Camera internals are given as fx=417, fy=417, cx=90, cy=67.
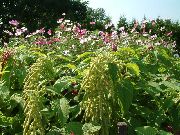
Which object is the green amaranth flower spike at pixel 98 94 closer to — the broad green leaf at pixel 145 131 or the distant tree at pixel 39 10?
the broad green leaf at pixel 145 131

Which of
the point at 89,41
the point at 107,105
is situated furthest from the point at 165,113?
the point at 89,41

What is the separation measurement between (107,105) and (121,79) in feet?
1.24

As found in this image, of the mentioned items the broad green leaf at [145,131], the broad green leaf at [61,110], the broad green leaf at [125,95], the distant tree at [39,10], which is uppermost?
the distant tree at [39,10]

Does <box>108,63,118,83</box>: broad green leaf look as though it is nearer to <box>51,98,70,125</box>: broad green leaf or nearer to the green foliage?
the green foliage

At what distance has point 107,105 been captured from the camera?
243cm

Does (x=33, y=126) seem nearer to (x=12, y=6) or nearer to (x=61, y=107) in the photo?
(x=61, y=107)

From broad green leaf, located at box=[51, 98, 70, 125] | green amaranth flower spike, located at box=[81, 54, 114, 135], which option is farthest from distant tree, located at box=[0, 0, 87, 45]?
green amaranth flower spike, located at box=[81, 54, 114, 135]

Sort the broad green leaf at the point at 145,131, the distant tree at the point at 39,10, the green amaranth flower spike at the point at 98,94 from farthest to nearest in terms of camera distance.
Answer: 1. the distant tree at the point at 39,10
2. the broad green leaf at the point at 145,131
3. the green amaranth flower spike at the point at 98,94

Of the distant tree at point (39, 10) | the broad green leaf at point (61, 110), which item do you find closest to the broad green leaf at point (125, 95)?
the broad green leaf at point (61, 110)

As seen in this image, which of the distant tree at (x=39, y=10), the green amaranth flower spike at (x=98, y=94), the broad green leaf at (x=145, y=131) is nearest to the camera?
the green amaranth flower spike at (x=98, y=94)

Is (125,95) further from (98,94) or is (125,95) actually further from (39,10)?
(39,10)

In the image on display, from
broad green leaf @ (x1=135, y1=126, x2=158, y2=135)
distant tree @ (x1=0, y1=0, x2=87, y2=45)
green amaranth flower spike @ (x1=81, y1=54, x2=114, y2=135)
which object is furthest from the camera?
distant tree @ (x1=0, y1=0, x2=87, y2=45)

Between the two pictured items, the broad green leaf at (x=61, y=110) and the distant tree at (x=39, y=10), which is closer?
the broad green leaf at (x=61, y=110)

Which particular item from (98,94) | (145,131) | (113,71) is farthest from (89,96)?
(145,131)
